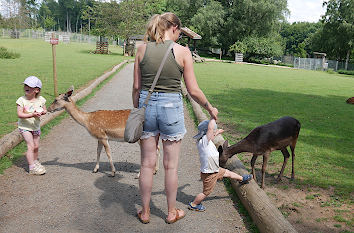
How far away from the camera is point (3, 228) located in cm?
377

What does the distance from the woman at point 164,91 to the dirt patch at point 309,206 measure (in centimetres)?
172

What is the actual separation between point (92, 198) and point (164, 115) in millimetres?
1828

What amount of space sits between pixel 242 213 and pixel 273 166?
6.98ft

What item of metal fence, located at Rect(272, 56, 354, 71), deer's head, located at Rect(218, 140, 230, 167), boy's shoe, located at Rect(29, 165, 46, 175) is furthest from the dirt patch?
metal fence, located at Rect(272, 56, 354, 71)

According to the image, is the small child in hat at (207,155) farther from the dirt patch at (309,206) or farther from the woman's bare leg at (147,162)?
the dirt patch at (309,206)

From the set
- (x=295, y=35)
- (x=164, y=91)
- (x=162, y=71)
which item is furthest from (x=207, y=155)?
(x=295, y=35)

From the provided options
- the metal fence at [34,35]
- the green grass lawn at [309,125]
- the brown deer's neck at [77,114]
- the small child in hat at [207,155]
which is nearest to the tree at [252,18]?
the metal fence at [34,35]

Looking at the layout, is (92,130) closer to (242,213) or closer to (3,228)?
(3,228)

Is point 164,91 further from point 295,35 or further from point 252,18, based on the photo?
point 295,35

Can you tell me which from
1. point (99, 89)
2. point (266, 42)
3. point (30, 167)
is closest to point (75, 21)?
point (266, 42)

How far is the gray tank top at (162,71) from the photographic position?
11.1 feet

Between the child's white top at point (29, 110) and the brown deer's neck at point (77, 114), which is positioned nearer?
the child's white top at point (29, 110)

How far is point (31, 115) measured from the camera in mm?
5047

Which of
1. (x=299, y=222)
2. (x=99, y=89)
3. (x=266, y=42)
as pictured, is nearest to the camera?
(x=299, y=222)
